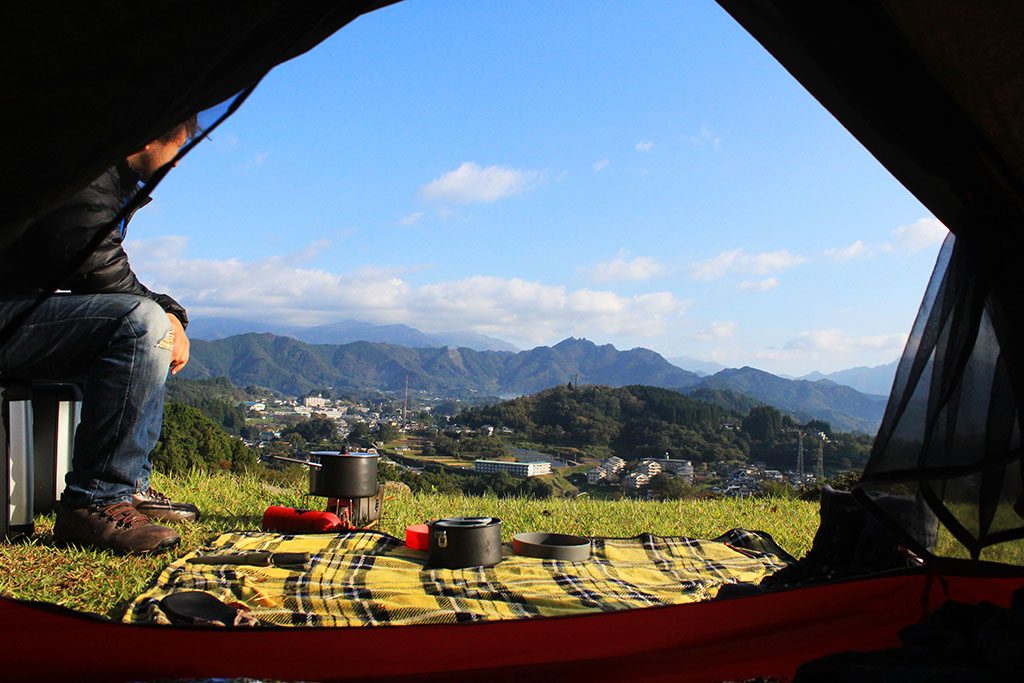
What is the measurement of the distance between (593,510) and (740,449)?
2061cm

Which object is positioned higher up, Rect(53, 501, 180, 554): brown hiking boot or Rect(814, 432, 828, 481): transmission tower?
Rect(53, 501, 180, 554): brown hiking boot

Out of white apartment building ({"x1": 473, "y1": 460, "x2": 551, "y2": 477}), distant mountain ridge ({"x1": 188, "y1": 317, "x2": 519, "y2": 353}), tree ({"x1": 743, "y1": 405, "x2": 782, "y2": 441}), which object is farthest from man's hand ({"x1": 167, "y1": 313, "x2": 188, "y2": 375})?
distant mountain ridge ({"x1": 188, "y1": 317, "x2": 519, "y2": 353})

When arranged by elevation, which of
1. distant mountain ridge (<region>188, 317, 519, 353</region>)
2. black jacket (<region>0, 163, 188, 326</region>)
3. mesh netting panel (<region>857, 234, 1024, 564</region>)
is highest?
distant mountain ridge (<region>188, 317, 519, 353</region>)

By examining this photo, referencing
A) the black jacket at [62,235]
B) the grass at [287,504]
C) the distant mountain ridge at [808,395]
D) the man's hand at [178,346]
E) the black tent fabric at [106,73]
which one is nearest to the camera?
the black tent fabric at [106,73]

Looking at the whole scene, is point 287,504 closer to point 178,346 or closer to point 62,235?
point 178,346

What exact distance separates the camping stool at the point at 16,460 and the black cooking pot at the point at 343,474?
0.92 meters

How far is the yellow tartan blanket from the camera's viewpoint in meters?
1.94

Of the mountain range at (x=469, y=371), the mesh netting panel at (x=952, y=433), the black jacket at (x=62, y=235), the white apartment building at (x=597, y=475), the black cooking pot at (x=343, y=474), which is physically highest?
the mountain range at (x=469, y=371)

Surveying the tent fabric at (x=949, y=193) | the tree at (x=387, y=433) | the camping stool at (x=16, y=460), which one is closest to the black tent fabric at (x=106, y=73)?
the tent fabric at (x=949, y=193)

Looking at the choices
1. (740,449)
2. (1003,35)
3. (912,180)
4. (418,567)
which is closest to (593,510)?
(418,567)

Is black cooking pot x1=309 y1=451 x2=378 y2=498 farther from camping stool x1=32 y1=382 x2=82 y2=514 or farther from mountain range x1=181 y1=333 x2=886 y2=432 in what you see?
mountain range x1=181 y1=333 x2=886 y2=432

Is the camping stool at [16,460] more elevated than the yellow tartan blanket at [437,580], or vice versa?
the camping stool at [16,460]

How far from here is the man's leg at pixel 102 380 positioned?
8.20 ft

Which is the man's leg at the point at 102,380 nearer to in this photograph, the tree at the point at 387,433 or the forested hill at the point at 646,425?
the tree at the point at 387,433
